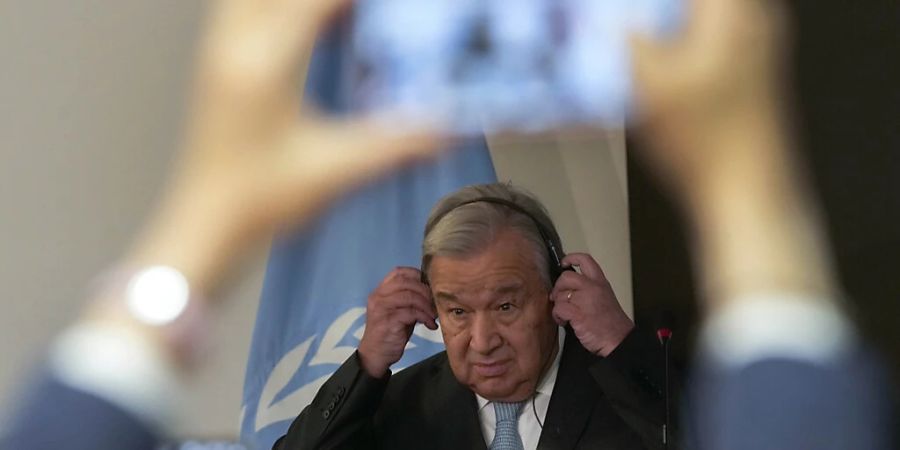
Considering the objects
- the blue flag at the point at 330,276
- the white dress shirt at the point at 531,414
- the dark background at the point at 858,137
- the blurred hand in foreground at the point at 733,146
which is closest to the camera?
the dark background at the point at 858,137

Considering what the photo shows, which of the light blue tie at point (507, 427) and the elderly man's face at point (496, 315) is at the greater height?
the elderly man's face at point (496, 315)

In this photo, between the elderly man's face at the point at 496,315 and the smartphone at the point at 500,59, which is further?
the smartphone at the point at 500,59

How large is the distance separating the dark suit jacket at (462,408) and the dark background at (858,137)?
0.49 ft

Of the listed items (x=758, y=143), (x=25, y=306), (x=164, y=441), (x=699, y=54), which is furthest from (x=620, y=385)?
(x=25, y=306)

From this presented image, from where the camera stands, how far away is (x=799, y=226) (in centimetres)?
129

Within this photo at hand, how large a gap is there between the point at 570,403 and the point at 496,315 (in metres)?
0.13

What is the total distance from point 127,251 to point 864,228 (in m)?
1.08

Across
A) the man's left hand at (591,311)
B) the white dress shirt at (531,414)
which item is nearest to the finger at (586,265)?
the man's left hand at (591,311)

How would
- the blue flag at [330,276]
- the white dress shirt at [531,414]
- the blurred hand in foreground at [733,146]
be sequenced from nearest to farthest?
the white dress shirt at [531,414] < the blurred hand in foreground at [733,146] < the blue flag at [330,276]

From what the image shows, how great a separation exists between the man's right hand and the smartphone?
1.63 ft

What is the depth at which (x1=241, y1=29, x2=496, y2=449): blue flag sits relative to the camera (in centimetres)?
157

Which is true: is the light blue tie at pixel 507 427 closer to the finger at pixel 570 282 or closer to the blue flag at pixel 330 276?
the finger at pixel 570 282

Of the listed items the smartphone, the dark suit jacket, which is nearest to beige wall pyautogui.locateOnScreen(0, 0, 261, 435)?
the smartphone

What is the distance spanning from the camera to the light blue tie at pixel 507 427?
1.17 metres
